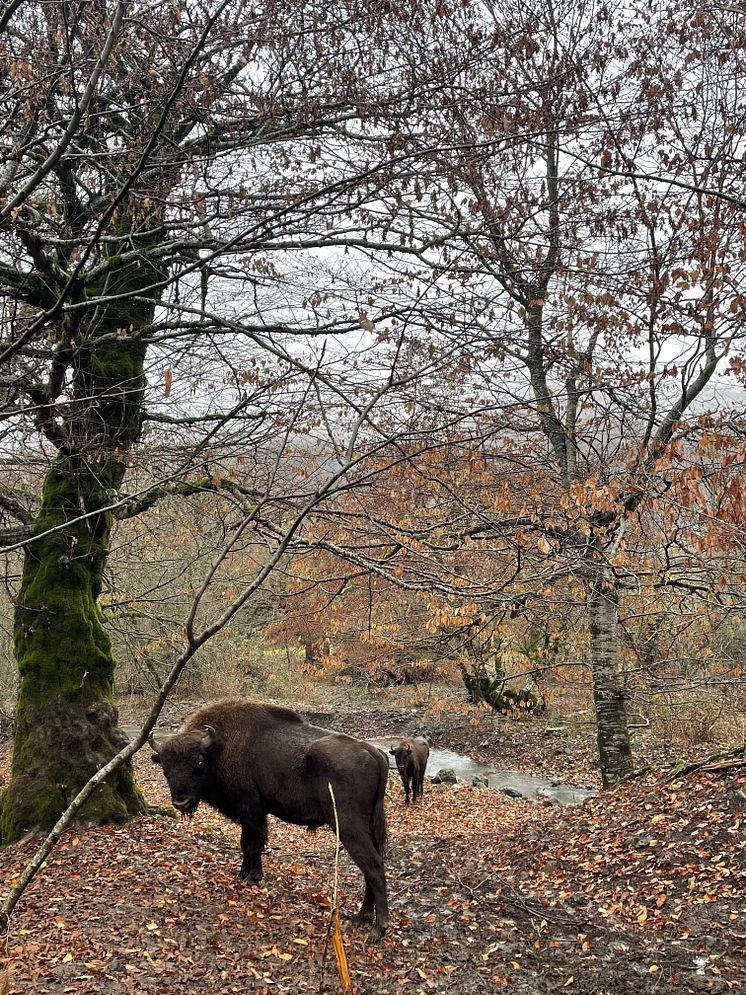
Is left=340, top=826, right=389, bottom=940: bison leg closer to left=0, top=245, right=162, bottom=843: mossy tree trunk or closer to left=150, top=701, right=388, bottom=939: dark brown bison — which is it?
left=150, top=701, right=388, bottom=939: dark brown bison

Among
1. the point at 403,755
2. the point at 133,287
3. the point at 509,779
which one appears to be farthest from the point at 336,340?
the point at 509,779

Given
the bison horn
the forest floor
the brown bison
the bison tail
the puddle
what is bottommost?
the puddle

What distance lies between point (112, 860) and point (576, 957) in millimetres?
4521

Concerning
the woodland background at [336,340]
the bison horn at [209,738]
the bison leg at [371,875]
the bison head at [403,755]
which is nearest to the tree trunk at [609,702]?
the woodland background at [336,340]

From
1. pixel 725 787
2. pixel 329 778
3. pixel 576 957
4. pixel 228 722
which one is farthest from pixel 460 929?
pixel 725 787

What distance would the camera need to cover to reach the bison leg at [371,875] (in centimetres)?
707

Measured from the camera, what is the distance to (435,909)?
8016 millimetres

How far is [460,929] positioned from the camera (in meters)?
7.50

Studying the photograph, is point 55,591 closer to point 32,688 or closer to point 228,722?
point 32,688

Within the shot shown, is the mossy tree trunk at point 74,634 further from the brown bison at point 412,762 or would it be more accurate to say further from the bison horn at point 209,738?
the brown bison at point 412,762

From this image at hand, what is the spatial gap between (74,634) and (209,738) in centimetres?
245

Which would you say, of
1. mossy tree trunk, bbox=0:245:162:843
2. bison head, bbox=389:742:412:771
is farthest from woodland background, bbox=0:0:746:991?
bison head, bbox=389:742:412:771

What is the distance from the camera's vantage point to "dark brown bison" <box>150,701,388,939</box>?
7168 mm

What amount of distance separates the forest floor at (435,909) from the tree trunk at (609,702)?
1611 millimetres
